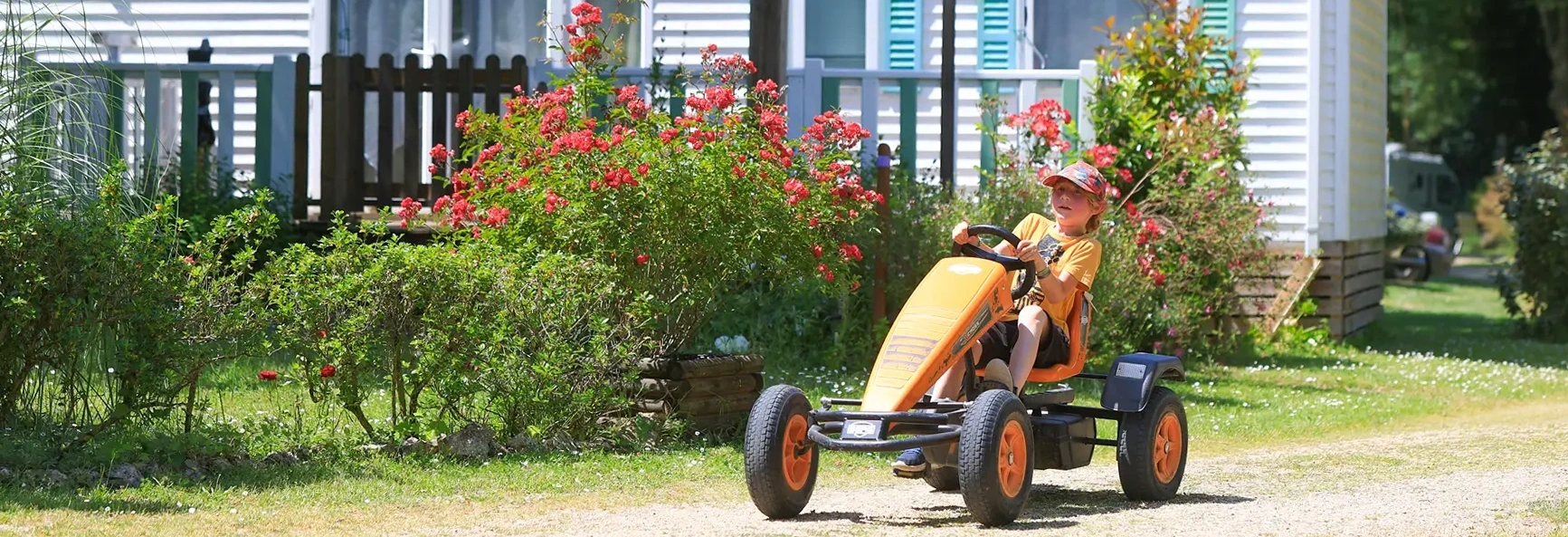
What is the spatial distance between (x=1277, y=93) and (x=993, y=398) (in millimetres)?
9179

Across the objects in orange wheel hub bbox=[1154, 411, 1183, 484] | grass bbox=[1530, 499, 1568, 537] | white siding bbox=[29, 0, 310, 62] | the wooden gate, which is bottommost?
grass bbox=[1530, 499, 1568, 537]

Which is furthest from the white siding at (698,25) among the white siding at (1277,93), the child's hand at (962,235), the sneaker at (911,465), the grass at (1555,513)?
the grass at (1555,513)

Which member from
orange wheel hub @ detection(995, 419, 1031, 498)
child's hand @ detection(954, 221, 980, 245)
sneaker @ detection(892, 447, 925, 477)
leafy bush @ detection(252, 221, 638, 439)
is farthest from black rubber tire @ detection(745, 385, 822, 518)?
leafy bush @ detection(252, 221, 638, 439)

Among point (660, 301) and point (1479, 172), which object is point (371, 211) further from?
point (1479, 172)

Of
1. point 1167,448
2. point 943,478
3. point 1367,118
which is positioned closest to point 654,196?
point 943,478

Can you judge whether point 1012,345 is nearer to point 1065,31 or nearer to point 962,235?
point 962,235

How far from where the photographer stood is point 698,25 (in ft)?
49.1

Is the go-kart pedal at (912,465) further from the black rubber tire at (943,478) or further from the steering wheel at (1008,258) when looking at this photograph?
the steering wheel at (1008,258)

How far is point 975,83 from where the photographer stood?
13062mm

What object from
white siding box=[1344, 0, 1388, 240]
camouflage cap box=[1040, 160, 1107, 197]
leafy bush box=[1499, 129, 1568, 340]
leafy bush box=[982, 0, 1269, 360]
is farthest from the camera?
leafy bush box=[1499, 129, 1568, 340]

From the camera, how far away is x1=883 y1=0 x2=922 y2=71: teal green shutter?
50.9 ft

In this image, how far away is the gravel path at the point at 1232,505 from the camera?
6395 mm

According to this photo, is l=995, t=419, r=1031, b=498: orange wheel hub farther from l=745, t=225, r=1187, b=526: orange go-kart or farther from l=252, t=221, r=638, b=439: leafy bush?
l=252, t=221, r=638, b=439: leafy bush

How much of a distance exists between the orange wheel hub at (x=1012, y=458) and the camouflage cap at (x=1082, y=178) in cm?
122
